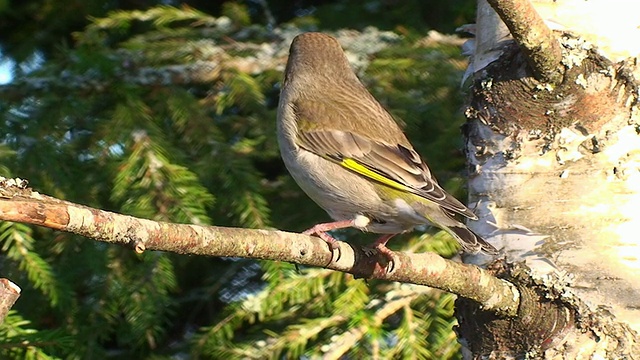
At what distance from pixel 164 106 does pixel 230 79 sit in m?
0.36

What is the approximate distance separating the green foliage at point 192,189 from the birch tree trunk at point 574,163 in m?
0.88

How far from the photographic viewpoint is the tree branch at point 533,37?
290 cm

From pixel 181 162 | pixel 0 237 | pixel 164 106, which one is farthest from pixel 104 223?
pixel 164 106

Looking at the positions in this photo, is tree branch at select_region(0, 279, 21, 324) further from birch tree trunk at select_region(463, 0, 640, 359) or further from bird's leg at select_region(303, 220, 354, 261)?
birch tree trunk at select_region(463, 0, 640, 359)

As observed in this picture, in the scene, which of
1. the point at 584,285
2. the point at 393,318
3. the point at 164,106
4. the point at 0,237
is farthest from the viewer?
the point at 164,106

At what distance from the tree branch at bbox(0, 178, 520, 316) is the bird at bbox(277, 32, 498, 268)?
285 mm

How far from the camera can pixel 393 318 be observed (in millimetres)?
4273

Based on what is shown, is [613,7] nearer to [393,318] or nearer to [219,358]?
[393,318]

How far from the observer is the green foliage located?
4.04 meters

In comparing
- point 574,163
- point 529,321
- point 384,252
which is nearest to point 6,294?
point 384,252

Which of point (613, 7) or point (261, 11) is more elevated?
point (613, 7)

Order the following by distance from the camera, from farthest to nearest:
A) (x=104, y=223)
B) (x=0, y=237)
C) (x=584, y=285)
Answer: (x=0, y=237) < (x=584, y=285) < (x=104, y=223)

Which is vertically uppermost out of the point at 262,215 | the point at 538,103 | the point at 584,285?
the point at 538,103

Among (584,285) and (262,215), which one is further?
(262,215)
